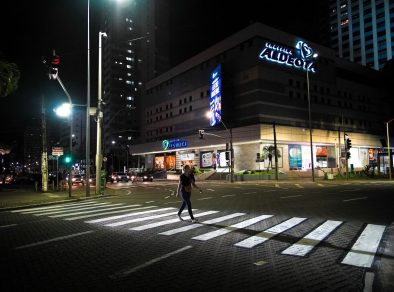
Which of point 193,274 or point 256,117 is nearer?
point 193,274

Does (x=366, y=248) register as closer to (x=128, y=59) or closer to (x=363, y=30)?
(x=128, y=59)

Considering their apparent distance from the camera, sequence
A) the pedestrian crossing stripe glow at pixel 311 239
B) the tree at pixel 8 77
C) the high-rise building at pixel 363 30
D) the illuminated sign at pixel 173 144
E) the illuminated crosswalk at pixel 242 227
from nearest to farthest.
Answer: the pedestrian crossing stripe glow at pixel 311 239 < the illuminated crosswalk at pixel 242 227 < the tree at pixel 8 77 < the illuminated sign at pixel 173 144 < the high-rise building at pixel 363 30

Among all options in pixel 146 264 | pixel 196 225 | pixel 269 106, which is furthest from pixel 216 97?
pixel 146 264

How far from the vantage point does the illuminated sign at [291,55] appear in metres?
56.7

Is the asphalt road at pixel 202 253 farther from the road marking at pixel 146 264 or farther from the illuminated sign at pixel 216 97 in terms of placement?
the illuminated sign at pixel 216 97

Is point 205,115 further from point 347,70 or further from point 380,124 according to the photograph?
point 380,124

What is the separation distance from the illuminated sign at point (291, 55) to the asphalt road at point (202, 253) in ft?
158

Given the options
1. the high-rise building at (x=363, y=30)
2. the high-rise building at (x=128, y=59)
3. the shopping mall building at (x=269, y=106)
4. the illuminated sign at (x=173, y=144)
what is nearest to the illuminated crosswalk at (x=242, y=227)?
the shopping mall building at (x=269, y=106)

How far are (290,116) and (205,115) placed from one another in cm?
1705

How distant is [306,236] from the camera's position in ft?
29.0

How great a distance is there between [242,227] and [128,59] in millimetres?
129675

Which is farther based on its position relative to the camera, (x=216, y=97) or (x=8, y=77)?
(x=216, y=97)

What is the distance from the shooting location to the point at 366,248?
7.51m

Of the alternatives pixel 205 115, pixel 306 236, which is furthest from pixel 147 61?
pixel 306 236
